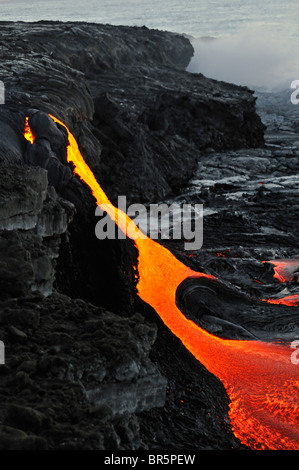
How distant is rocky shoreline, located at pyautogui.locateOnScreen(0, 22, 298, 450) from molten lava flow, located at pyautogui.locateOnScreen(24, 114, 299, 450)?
61 centimetres

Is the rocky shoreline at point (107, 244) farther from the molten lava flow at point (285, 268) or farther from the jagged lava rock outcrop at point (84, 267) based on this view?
the molten lava flow at point (285, 268)

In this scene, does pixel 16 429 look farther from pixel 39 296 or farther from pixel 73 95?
pixel 73 95

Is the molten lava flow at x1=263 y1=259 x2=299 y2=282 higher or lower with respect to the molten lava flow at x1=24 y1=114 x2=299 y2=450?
higher

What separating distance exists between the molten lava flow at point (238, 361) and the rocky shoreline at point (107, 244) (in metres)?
0.61

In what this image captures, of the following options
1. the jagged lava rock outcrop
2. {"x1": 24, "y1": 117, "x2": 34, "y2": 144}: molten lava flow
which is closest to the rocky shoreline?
the jagged lava rock outcrop

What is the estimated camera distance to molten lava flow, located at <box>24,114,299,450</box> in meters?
16.2

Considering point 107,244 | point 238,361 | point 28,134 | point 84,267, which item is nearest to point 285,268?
point 238,361

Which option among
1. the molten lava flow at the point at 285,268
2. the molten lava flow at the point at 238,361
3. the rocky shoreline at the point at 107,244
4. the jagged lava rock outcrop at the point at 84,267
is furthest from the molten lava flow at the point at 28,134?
the molten lava flow at the point at 285,268

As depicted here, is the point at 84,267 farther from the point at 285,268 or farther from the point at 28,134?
the point at 285,268

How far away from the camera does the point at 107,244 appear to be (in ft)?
69.2

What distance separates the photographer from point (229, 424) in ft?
52.4

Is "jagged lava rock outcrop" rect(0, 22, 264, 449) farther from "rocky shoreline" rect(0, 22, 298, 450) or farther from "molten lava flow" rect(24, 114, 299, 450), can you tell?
"molten lava flow" rect(24, 114, 299, 450)

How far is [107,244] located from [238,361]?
5.53 m
